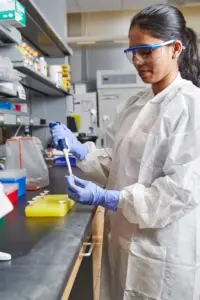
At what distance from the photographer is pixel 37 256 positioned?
80 centimetres

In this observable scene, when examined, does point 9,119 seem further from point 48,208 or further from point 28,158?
point 48,208

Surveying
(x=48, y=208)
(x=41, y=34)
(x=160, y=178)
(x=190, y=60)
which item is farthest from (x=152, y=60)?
(x=41, y=34)

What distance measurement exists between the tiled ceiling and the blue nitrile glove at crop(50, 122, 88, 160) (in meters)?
3.29

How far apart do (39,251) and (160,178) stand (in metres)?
0.43

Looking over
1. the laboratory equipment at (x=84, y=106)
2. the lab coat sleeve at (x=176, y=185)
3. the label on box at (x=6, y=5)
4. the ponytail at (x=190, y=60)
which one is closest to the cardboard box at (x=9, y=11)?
the label on box at (x=6, y=5)

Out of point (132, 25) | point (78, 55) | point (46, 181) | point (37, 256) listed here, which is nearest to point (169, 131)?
point (132, 25)

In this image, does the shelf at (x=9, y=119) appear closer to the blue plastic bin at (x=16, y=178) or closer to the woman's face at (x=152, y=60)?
the blue plastic bin at (x=16, y=178)

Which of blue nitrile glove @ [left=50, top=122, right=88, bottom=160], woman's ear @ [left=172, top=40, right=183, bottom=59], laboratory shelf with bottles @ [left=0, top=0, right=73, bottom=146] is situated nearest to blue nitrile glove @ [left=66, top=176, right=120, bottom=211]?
blue nitrile glove @ [left=50, top=122, right=88, bottom=160]

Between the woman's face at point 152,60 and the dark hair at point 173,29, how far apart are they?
0.07 feet

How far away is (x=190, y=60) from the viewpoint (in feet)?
4.01

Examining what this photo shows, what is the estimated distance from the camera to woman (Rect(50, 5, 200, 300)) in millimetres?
1005

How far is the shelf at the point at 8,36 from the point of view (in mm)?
1443

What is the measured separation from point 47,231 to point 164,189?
38cm

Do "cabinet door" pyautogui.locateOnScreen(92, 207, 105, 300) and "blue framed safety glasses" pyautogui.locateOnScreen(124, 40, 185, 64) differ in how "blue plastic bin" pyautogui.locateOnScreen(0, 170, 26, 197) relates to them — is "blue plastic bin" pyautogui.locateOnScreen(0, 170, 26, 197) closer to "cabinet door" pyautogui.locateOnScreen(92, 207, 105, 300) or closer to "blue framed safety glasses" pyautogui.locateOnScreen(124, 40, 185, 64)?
"cabinet door" pyautogui.locateOnScreen(92, 207, 105, 300)
